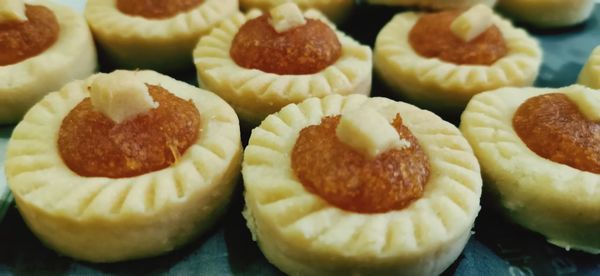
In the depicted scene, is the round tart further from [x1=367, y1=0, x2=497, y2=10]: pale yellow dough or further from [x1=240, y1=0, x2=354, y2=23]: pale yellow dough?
[x1=367, y1=0, x2=497, y2=10]: pale yellow dough

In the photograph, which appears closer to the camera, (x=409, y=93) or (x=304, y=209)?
(x=304, y=209)

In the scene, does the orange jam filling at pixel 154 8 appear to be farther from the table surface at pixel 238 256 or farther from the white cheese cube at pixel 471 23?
the white cheese cube at pixel 471 23

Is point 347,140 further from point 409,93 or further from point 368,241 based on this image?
point 409,93

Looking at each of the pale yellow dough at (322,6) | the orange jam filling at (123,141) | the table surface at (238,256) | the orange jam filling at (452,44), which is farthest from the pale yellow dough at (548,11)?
the orange jam filling at (123,141)

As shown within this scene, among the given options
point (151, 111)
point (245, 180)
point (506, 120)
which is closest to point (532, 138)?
point (506, 120)

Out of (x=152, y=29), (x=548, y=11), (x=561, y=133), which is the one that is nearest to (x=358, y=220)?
(x=561, y=133)

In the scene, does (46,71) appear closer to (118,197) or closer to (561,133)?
(118,197)
